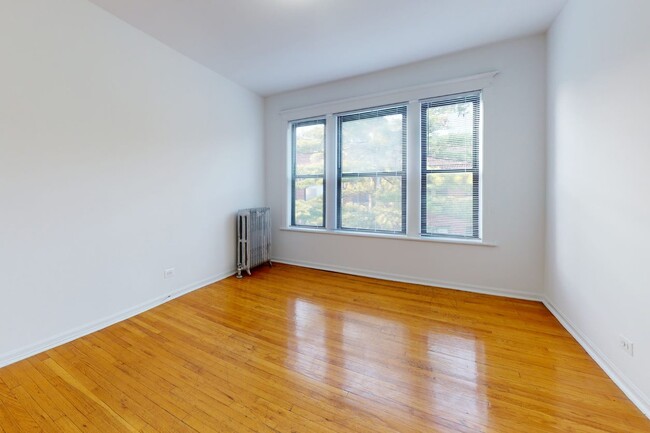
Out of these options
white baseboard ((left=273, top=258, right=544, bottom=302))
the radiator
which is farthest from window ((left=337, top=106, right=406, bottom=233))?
the radiator

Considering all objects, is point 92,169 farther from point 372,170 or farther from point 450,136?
point 450,136

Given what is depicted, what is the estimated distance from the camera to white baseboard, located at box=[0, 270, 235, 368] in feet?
6.42

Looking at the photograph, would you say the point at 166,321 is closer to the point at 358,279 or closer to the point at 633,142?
the point at 358,279

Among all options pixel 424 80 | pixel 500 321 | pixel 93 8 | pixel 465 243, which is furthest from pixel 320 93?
pixel 500 321

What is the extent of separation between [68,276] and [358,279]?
3091mm

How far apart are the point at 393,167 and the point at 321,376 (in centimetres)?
278

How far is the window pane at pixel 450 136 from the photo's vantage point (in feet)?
10.6

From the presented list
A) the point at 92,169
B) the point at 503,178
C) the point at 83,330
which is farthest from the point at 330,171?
the point at 83,330

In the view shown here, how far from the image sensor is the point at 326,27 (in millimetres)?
2691

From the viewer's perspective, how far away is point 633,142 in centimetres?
158

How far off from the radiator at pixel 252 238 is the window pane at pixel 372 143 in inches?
60.3

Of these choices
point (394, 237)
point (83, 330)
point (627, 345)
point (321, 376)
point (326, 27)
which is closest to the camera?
point (627, 345)

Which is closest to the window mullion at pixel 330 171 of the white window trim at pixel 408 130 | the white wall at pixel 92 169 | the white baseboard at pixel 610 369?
the white window trim at pixel 408 130

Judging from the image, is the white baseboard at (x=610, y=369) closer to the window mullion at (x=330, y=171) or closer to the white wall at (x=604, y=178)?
the white wall at (x=604, y=178)
